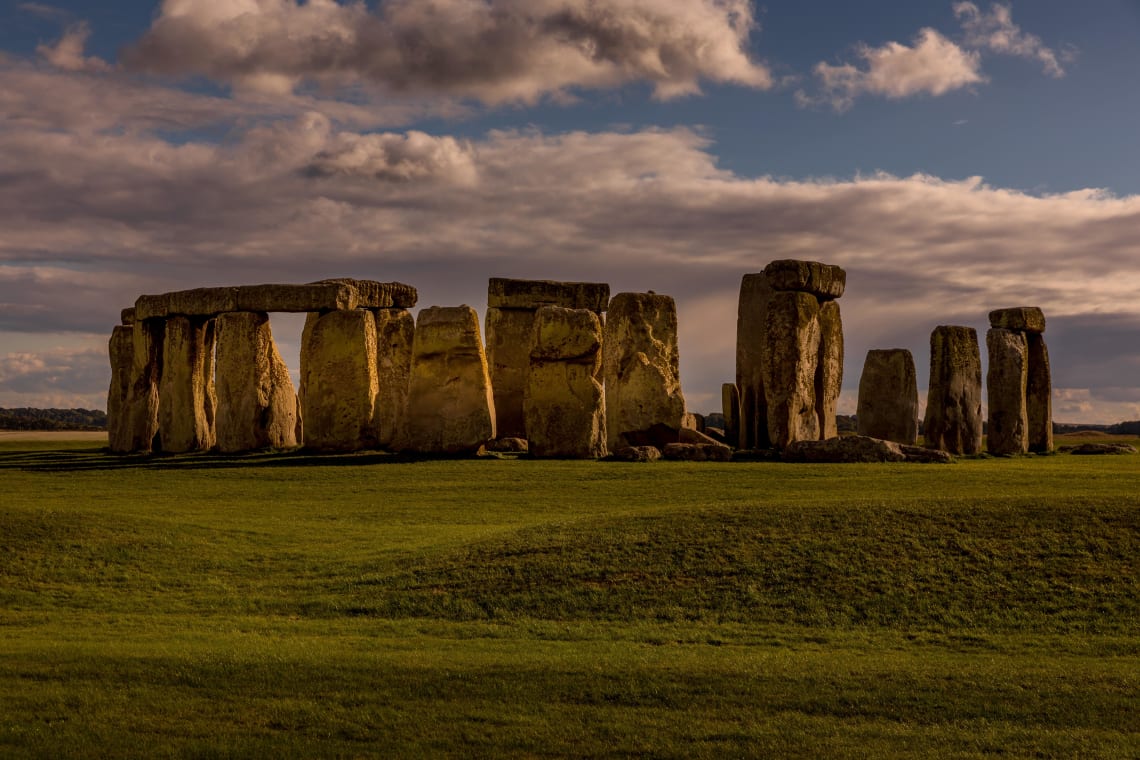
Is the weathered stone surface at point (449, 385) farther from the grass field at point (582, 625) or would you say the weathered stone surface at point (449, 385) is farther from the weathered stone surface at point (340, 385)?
the grass field at point (582, 625)

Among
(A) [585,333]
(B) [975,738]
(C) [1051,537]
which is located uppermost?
(A) [585,333]

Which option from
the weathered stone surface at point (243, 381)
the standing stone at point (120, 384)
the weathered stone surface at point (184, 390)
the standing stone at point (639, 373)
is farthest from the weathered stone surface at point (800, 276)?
the standing stone at point (120, 384)

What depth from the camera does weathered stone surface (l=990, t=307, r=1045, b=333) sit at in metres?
35.7

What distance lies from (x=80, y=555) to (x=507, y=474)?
9663mm

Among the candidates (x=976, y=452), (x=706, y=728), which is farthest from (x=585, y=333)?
(x=706, y=728)

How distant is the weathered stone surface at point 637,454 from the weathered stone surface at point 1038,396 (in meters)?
13.6

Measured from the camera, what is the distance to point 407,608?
47.4 feet

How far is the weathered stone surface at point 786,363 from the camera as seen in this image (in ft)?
97.7

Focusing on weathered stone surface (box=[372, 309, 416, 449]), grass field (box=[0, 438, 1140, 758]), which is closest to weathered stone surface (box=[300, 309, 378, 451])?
weathered stone surface (box=[372, 309, 416, 449])

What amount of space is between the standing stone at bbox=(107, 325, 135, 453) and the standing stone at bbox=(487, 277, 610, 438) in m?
10.5

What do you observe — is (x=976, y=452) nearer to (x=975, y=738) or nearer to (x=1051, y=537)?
(x=1051, y=537)

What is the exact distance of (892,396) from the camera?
34.3 metres

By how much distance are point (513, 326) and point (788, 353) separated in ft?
25.9

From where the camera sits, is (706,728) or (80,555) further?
(80,555)
